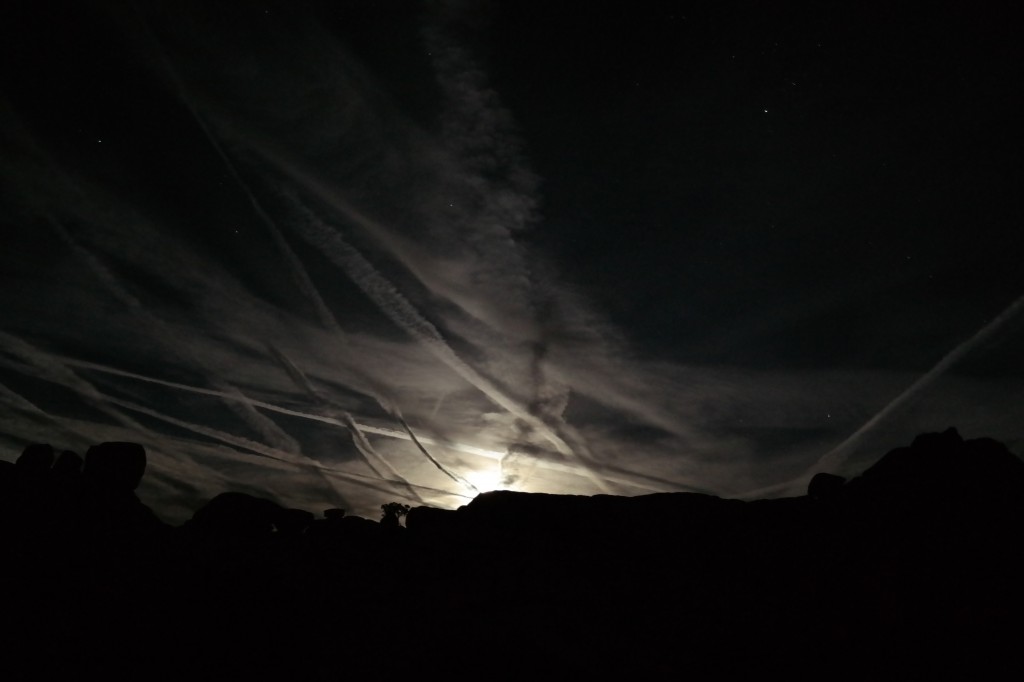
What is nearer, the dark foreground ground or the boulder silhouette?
the dark foreground ground

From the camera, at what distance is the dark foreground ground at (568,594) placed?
71.5ft

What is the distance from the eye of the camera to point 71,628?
2300 cm

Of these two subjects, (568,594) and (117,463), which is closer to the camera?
(568,594)

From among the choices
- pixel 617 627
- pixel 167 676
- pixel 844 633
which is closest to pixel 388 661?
pixel 167 676

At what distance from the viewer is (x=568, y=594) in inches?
1188

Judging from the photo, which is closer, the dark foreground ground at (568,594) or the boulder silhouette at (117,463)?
the dark foreground ground at (568,594)

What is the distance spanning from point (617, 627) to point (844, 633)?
35.8 feet

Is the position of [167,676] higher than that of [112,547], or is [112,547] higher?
[112,547]

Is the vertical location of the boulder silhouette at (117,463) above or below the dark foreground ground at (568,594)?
above

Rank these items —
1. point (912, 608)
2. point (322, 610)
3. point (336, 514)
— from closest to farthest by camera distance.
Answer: point (912, 608)
point (322, 610)
point (336, 514)

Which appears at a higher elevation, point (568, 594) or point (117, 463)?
point (117, 463)

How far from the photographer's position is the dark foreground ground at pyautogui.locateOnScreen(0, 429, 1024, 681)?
21781mm

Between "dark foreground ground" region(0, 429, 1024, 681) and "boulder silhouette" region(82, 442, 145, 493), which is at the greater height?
"boulder silhouette" region(82, 442, 145, 493)

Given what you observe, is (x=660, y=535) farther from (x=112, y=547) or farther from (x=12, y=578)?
(x=12, y=578)
